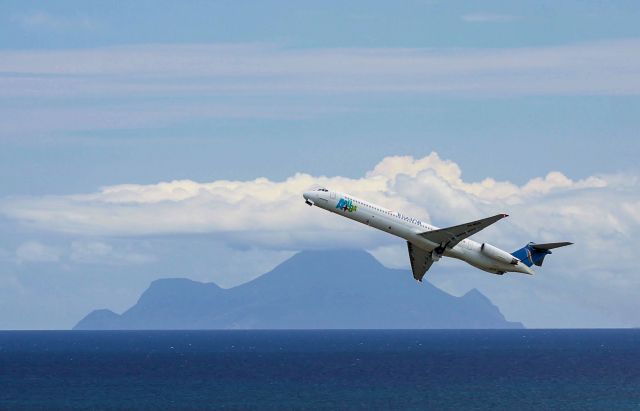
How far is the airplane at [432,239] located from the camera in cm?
10325

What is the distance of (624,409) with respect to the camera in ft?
536

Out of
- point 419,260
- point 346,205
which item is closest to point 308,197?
point 346,205

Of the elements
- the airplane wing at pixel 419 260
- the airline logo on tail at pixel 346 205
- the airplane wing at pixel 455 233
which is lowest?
the airplane wing at pixel 419 260

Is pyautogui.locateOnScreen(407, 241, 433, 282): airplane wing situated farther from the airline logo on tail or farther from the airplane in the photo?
the airline logo on tail

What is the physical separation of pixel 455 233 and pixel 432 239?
2513mm

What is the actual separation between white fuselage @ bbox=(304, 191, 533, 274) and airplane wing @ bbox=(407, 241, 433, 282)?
3.46 meters

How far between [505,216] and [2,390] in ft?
420

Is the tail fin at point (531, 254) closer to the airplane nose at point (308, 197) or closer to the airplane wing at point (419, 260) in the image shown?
the airplane wing at point (419, 260)

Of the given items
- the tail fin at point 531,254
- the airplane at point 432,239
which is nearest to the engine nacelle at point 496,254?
the airplane at point 432,239

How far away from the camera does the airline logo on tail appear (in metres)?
103

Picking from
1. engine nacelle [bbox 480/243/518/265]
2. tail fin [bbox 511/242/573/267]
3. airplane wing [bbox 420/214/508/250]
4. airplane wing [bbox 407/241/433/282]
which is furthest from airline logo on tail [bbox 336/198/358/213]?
tail fin [bbox 511/242/573/267]

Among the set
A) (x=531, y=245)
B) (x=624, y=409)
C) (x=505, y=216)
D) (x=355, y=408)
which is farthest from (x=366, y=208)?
(x=624, y=409)

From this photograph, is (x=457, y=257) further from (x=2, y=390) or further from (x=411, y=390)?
(x=2, y=390)

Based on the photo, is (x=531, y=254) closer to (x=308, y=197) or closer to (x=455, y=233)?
(x=455, y=233)
